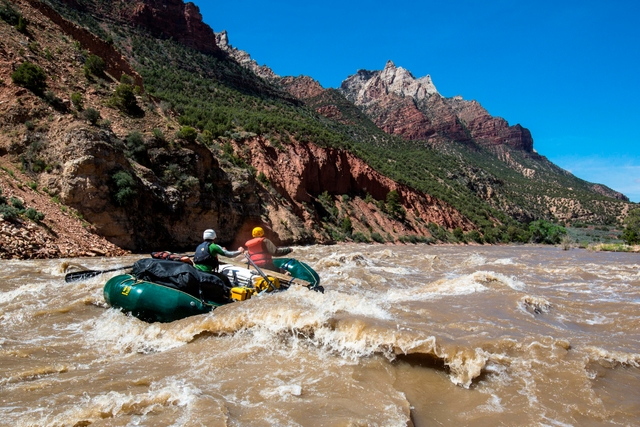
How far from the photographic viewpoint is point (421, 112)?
121062mm

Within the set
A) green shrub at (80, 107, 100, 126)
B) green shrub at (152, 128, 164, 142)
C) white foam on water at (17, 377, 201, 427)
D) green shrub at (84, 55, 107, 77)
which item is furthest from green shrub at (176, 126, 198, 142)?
white foam on water at (17, 377, 201, 427)

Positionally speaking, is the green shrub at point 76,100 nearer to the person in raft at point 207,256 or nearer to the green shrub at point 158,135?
the green shrub at point 158,135

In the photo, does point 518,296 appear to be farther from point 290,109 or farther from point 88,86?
point 290,109

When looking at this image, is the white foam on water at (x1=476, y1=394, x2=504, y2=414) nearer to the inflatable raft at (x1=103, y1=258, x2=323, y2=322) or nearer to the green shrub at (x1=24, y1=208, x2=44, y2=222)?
the inflatable raft at (x1=103, y1=258, x2=323, y2=322)

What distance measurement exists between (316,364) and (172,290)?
2767 millimetres

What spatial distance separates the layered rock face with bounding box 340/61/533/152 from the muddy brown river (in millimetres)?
112200

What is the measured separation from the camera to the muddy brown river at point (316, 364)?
3.27 meters

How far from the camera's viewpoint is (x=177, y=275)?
628 cm

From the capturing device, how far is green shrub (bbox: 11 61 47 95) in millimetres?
17734

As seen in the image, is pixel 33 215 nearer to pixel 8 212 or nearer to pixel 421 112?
pixel 8 212

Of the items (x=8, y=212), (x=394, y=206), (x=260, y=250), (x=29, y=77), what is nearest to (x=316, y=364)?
(x=260, y=250)

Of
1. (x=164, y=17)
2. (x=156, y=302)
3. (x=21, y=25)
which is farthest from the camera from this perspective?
(x=164, y=17)

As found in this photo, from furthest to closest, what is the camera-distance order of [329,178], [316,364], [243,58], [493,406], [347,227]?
[243,58], [329,178], [347,227], [316,364], [493,406]

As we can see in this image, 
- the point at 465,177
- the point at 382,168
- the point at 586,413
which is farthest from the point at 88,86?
the point at 465,177
